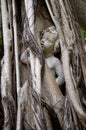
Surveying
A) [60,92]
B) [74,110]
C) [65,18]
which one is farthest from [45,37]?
[74,110]

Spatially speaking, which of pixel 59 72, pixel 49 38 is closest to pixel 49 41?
pixel 49 38

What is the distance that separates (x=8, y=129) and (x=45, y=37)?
0.62m

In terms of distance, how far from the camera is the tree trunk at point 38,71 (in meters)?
1.83

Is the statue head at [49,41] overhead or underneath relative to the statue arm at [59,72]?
overhead

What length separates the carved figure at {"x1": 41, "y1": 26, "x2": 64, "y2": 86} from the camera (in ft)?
6.62

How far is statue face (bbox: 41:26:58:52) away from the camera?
6.85 feet

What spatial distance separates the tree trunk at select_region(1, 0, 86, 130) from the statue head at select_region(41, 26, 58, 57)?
26mm

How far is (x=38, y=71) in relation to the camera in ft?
6.34

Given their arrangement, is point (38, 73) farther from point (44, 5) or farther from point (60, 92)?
point (44, 5)

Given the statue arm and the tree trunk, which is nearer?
the tree trunk

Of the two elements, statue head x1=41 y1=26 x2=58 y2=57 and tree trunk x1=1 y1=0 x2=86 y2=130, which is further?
statue head x1=41 y1=26 x2=58 y2=57

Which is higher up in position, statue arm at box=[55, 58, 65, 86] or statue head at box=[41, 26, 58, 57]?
statue head at box=[41, 26, 58, 57]

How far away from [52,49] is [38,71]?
0.23 meters

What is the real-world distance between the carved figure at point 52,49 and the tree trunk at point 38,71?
1.1 inches
